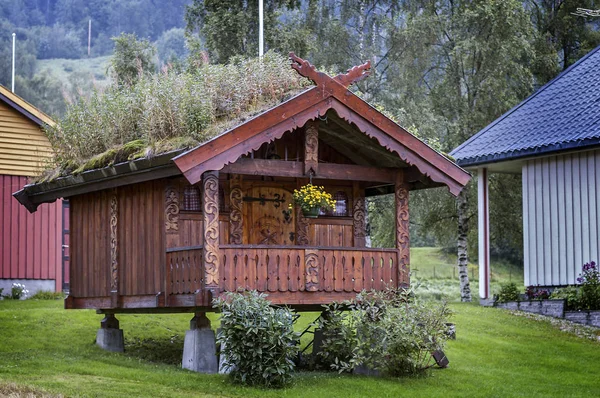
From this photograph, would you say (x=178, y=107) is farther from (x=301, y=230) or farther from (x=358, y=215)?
(x=358, y=215)

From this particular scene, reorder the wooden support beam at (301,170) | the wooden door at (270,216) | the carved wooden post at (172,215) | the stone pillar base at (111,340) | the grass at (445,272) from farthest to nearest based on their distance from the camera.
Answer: the grass at (445,272) < the stone pillar base at (111,340) < the wooden door at (270,216) < the carved wooden post at (172,215) < the wooden support beam at (301,170)

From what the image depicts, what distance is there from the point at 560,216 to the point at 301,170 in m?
10.9

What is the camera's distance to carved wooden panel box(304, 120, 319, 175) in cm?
1794

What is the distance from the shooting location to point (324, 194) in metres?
18.4

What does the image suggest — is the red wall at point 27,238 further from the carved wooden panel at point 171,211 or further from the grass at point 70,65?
the grass at point 70,65

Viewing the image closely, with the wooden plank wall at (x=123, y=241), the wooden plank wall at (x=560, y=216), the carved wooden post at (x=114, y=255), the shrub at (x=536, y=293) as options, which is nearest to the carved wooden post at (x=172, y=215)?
the wooden plank wall at (x=123, y=241)

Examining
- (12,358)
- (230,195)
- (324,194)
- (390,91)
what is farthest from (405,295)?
(390,91)

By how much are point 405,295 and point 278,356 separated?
3.18m

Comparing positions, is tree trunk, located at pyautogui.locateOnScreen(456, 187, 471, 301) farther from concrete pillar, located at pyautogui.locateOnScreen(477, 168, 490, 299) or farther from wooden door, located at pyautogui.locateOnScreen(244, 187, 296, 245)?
wooden door, located at pyautogui.locateOnScreen(244, 187, 296, 245)

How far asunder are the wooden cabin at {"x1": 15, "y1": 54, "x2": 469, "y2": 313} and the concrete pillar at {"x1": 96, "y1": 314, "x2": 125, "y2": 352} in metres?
0.41

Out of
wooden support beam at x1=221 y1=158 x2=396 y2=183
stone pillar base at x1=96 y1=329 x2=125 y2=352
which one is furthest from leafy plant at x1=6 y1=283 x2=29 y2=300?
wooden support beam at x1=221 y1=158 x2=396 y2=183

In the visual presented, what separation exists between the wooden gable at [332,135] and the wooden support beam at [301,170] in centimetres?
2

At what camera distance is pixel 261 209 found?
1920 cm

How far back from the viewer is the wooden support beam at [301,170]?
17.5m
